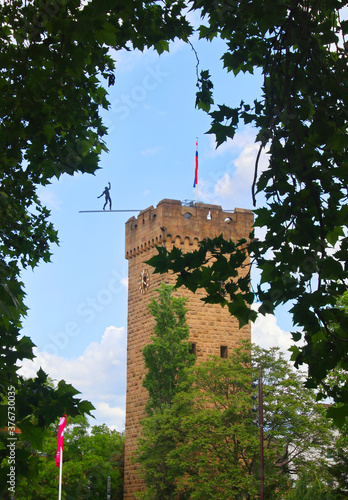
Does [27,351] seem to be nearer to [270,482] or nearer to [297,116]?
[297,116]

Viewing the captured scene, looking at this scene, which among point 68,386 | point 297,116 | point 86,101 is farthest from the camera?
point 86,101

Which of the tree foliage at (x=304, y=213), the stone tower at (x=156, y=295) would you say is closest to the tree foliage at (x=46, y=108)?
the tree foliage at (x=304, y=213)

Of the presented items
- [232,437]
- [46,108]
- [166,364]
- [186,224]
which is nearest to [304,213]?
[46,108]

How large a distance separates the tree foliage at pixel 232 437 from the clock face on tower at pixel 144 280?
8.08m

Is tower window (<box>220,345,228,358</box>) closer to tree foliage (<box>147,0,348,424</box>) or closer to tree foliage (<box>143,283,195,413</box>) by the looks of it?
tree foliage (<box>143,283,195,413</box>)

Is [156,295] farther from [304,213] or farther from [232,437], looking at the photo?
[304,213]

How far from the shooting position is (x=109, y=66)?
28.7ft

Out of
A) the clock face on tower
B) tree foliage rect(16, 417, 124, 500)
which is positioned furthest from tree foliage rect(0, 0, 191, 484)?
the clock face on tower

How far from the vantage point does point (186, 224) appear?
4000cm

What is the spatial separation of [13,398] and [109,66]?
4.89 metres

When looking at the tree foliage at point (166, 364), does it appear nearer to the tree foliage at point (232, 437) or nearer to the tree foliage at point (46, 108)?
the tree foliage at point (232, 437)

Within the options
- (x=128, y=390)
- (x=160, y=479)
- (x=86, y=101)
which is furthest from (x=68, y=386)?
(x=128, y=390)

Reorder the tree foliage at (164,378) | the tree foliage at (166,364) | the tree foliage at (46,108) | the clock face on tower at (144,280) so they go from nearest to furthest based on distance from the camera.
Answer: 1. the tree foliage at (46,108)
2. the tree foliage at (164,378)
3. the tree foliage at (166,364)
4. the clock face on tower at (144,280)

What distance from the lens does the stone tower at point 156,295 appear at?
3803cm
